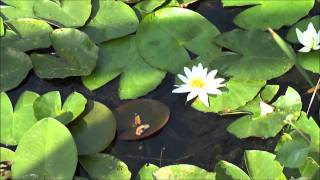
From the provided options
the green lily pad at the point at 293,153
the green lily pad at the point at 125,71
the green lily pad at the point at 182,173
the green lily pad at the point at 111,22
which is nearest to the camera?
the green lily pad at the point at 293,153

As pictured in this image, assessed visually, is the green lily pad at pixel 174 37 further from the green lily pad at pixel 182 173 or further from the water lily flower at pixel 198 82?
the green lily pad at pixel 182 173

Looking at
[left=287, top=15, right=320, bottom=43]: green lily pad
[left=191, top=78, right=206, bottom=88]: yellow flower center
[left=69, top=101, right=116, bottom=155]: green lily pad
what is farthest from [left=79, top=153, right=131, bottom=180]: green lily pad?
[left=287, top=15, right=320, bottom=43]: green lily pad

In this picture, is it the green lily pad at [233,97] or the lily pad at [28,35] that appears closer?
the green lily pad at [233,97]

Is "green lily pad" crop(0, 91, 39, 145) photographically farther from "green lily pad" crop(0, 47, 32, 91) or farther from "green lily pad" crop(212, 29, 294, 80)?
"green lily pad" crop(212, 29, 294, 80)

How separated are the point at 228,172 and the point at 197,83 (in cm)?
32

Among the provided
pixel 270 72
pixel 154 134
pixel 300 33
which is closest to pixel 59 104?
pixel 154 134

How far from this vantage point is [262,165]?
1527mm

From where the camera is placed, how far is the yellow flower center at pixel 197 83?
170 cm

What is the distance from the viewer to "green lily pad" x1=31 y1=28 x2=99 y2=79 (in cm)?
174

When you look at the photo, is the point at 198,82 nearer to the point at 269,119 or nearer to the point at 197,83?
the point at 197,83

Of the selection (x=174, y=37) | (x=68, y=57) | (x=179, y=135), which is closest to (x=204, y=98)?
(x=179, y=135)

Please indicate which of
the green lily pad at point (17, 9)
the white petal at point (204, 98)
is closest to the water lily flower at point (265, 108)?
the white petal at point (204, 98)

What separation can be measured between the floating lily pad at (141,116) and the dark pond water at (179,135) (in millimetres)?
30

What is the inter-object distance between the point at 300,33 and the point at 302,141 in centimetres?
40
